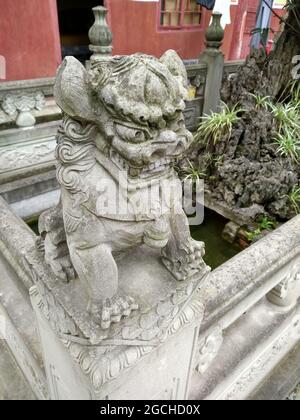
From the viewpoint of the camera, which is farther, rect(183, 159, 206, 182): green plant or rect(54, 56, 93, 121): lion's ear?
rect(183, 159, 206, 182): green plant

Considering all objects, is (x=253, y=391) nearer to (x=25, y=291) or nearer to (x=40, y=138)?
(x=25, y=291)

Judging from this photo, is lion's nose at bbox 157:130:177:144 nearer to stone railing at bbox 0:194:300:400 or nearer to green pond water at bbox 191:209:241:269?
stone railing at bbox 0:194:300:400

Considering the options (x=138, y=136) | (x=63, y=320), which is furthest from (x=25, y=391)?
(x=138, y=136)

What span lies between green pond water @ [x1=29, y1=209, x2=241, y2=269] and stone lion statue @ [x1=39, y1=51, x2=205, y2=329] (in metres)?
1.71

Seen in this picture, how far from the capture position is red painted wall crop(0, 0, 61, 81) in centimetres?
471

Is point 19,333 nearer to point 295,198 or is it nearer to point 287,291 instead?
point 287,291

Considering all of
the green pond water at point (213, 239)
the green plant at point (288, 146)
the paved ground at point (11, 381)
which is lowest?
the paved ground at point (11, 381)

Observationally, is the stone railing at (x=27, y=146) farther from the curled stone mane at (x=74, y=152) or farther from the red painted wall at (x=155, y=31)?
the red painted wall at (x=155, y=31)

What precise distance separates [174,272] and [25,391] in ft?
4.75

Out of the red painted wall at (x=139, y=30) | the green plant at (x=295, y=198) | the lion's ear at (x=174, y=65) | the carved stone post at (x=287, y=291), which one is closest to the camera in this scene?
the lion's ear at (x=174, y=65)

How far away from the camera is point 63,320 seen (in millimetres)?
1063

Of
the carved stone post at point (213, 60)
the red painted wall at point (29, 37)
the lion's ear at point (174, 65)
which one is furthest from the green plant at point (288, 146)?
the red painted wall at point (29, 37)

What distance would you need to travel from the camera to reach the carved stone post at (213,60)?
4598 millimetres

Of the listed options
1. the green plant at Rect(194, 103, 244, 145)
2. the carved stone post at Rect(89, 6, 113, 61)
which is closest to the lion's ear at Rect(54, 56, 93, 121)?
the green plant at Rect(194, 103, 244, 145)
